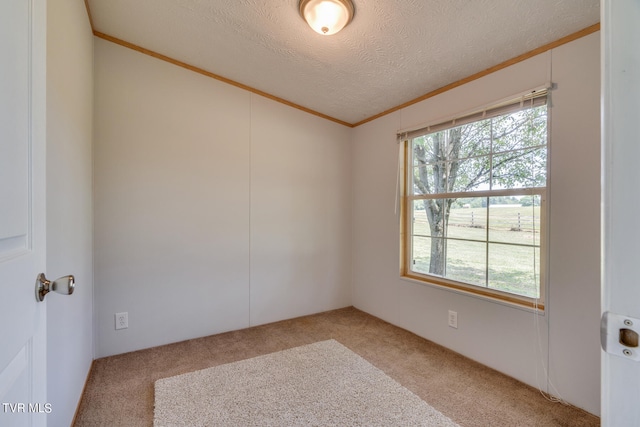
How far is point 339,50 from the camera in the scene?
6.89 ft

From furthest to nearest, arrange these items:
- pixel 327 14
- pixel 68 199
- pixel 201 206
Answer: pixel 201 206 → pixel 327 14 → pixel 68 199

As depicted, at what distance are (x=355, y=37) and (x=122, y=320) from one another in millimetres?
2843

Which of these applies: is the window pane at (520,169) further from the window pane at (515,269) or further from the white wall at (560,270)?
the window pane at (515,269)

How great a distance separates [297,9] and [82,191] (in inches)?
72.5

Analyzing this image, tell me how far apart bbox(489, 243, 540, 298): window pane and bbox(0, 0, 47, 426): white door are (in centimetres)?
251

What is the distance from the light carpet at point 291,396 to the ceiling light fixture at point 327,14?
2.30 m

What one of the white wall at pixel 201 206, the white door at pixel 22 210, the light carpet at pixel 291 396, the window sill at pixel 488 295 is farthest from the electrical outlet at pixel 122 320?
the window sill at pixel 488 295

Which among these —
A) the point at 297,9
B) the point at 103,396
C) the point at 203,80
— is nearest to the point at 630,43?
the point at 297,9

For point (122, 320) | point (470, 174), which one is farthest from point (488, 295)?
point (122, 320)

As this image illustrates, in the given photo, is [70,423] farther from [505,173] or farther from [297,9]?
[505,173]

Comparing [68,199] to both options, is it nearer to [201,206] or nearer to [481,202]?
[201,206]

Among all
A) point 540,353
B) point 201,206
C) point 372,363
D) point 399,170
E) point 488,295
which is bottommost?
point 372,363

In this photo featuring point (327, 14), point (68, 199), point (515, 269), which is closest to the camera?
point (68, 199)

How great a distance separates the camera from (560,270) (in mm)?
1792
